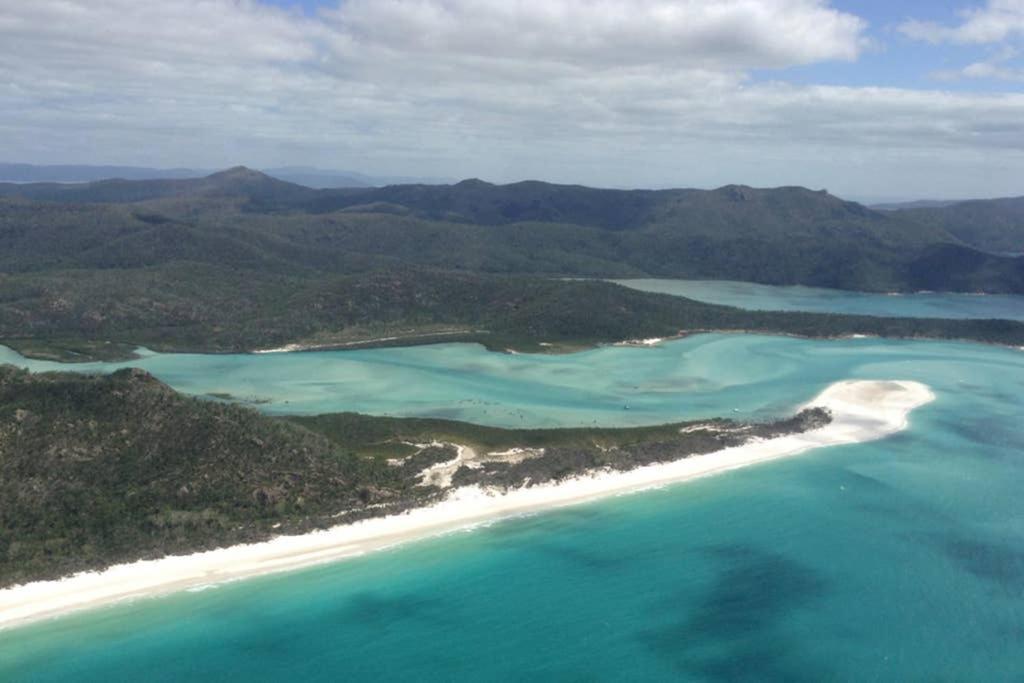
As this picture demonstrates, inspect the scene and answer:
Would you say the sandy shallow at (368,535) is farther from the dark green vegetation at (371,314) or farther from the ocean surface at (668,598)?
the dark green vegetation at (371,314)

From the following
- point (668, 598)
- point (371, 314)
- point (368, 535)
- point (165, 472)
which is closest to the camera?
point (668, 598)

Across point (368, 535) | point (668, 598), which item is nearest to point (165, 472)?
point (368, 535)

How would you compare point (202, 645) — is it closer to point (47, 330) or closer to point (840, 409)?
point (840, 409)

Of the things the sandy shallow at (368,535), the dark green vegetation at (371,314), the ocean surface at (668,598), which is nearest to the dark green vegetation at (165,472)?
the sandy shallow at (368,535)

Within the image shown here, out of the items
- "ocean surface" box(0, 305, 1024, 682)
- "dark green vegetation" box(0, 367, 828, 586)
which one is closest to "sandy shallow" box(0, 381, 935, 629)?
"dark green vegetation" box(0, 367, 828, 586)

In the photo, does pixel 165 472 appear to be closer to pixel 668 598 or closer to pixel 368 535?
pixel 368 535

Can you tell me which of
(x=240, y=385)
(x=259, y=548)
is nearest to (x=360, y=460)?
(x=259, y=548)

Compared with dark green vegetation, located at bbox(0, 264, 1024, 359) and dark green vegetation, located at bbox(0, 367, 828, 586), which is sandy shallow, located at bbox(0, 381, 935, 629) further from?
dark green vegetation, located at bbox(0, 264, 1024, 359)
